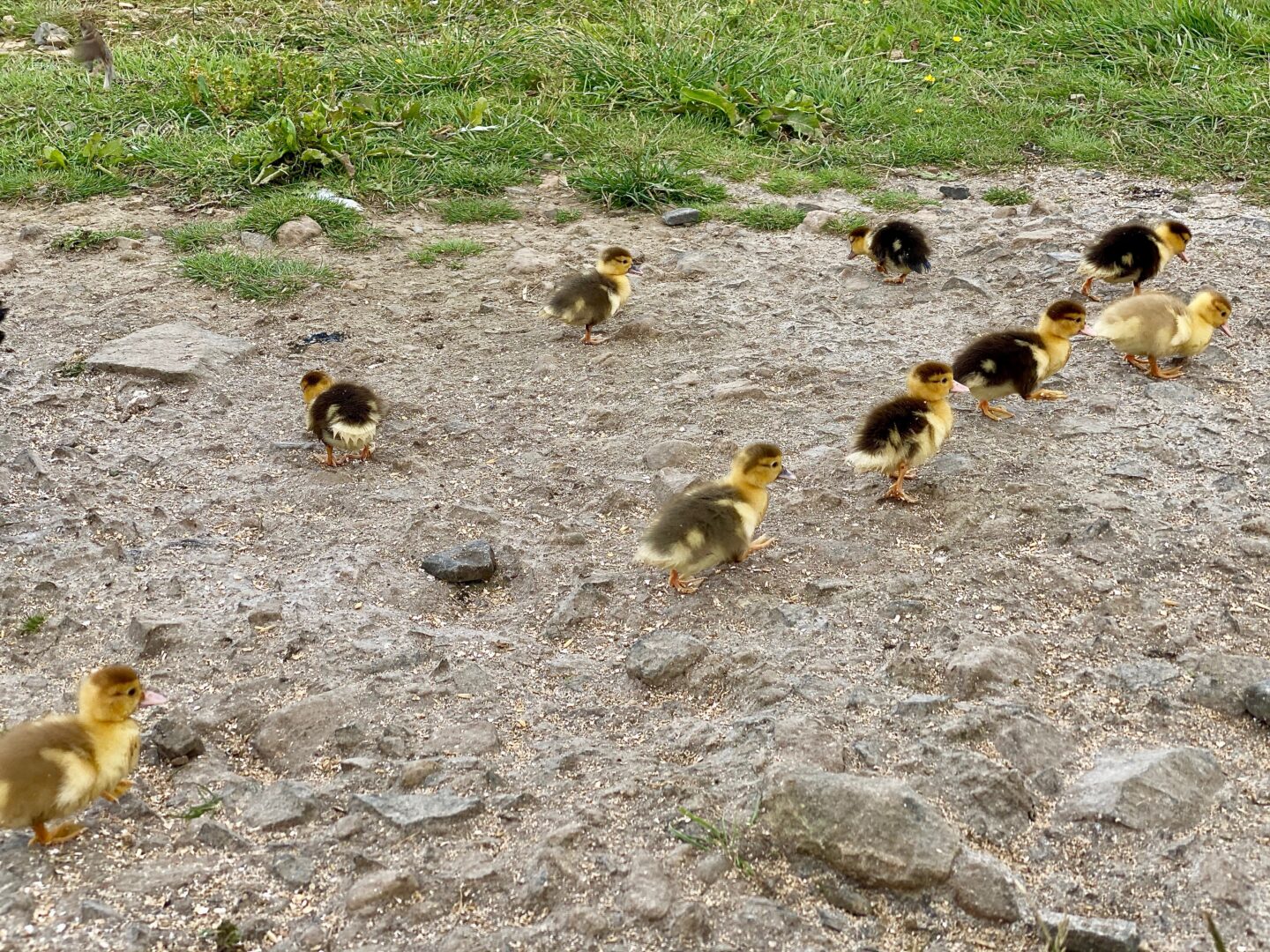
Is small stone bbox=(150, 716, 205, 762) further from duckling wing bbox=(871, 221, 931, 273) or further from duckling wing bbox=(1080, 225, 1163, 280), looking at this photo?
duckling wing bbox=(1080, 225, 1163, 280)

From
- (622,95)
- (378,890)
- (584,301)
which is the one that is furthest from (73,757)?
(622,95)

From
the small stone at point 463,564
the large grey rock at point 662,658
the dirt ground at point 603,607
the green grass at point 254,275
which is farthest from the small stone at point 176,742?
the green grass at point 254,275

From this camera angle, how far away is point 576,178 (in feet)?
27.7

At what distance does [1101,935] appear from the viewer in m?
2.78

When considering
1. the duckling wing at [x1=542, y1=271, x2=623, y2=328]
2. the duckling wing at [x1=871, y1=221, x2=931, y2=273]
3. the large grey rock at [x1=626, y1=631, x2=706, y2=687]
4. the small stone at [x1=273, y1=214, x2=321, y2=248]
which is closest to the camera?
the large grey rock at [x1=626, y1=631, x2=706, y2=687]

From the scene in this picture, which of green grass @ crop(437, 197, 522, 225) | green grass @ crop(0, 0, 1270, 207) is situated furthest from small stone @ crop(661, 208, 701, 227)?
green grass @ crop(437, 197, 522, 225)

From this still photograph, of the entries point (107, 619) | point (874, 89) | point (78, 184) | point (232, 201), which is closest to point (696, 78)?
point (874, 89)

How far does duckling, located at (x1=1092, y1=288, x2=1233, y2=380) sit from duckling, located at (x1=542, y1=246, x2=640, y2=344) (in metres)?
2.39

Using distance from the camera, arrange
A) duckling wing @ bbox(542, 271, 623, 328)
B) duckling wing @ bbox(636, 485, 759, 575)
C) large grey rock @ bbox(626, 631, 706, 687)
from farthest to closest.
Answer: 1. duckling wing @ bbox(542, 271, 623, 328)
2. duckling wing @ bbox(636, 485, 759, 575)
3. large grey rock @ bbox(626, 631, 706, 687)

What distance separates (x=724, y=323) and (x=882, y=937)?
417 cm

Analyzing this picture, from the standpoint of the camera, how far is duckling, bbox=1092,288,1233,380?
5574mm

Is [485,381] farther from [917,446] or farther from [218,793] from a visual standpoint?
[218,793]

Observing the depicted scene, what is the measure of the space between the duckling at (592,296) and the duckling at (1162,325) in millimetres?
2388

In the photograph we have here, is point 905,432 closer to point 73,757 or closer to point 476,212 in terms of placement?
point 73,757
